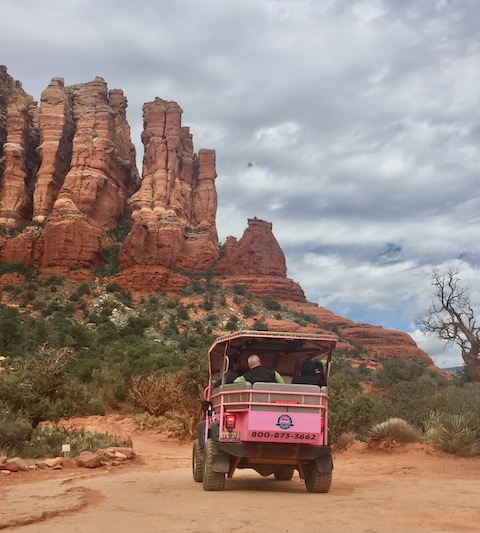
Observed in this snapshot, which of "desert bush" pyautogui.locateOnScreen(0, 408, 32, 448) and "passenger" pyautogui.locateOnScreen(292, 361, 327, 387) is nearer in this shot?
"passenger" pyautogui.locateOnScreen(292, 361, 327, 387)

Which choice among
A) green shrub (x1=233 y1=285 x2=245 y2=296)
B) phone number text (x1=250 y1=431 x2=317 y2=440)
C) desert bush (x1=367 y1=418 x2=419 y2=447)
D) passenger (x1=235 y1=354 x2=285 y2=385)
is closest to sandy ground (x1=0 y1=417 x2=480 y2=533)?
phone number text (x1=250 y1=431 x2=317 y2=440)

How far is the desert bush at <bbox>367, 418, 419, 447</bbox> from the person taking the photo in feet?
43.3

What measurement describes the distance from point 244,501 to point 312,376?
2310 mm

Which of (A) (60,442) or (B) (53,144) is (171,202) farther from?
(A) (60,442)

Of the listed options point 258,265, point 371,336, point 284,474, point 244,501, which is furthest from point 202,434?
point 258,265

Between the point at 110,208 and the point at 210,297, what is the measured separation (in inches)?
851

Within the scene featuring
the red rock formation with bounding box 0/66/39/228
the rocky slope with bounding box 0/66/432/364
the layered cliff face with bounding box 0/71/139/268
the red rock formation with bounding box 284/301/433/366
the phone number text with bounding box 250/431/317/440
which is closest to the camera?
the phone number text with bounding box 250/431/317/440

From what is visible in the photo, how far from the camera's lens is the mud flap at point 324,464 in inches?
300

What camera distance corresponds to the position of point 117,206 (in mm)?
77375

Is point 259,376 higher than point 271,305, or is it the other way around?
point 271,305

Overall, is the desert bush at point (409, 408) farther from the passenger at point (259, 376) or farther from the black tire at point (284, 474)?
the passenger at point (259, 376)

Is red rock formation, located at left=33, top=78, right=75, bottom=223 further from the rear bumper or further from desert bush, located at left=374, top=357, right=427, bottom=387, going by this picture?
the rear bumper

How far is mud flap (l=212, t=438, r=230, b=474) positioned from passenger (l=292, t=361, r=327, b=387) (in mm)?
1540

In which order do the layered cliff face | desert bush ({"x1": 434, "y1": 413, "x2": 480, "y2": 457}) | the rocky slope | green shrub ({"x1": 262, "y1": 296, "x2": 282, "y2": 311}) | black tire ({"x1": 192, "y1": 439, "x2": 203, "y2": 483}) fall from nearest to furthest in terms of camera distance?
black tire ({"x1": 192, "y1": 439, "x2": 203, "y2": 483})
desert bush ({"x1": 434, "y1": 413, "x2": 480, "y2": 457})
the layered cliff face
the rocky slope
green shrub ({"x1": 262, "y1": 296, "x2": 282, "y2": 311})
